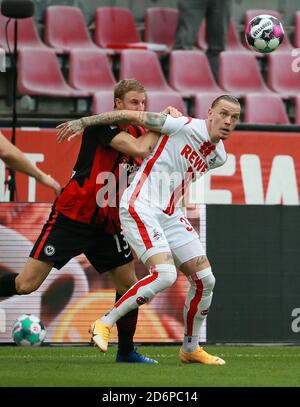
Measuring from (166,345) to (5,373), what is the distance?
9.97 ft

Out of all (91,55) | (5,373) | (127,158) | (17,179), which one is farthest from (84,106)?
(5,373)

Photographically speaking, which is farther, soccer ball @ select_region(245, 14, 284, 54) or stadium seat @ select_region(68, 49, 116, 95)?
stadium seat @ select_region(68, 49, 116, 95)

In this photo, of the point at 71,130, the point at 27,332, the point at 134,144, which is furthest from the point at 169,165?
the point at 27,332

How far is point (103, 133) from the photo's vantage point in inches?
334

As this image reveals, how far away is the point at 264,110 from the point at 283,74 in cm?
121

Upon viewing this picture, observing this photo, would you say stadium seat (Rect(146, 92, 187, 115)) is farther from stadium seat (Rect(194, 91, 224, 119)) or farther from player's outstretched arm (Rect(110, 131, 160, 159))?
player's outstretched arm (Rect(110, 131, 160, 159))

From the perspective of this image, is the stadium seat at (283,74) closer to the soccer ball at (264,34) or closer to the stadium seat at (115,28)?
Result: the stadium seat at (115,28)

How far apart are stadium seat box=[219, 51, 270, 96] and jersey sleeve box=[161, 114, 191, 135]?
6.84 metres

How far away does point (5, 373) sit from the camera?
25.6 feet

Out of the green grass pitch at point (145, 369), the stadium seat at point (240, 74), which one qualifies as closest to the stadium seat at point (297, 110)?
the stadium seat at point (240, 74)

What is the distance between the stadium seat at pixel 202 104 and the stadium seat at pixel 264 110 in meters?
0.55

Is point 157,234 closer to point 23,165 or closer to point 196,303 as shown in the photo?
point 196,303

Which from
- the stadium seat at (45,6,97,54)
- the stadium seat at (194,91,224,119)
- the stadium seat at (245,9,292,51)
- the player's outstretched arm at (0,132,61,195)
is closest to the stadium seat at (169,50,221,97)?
the stadium seat at (194,91,224,119)

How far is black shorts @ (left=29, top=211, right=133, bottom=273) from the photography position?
860 cm
